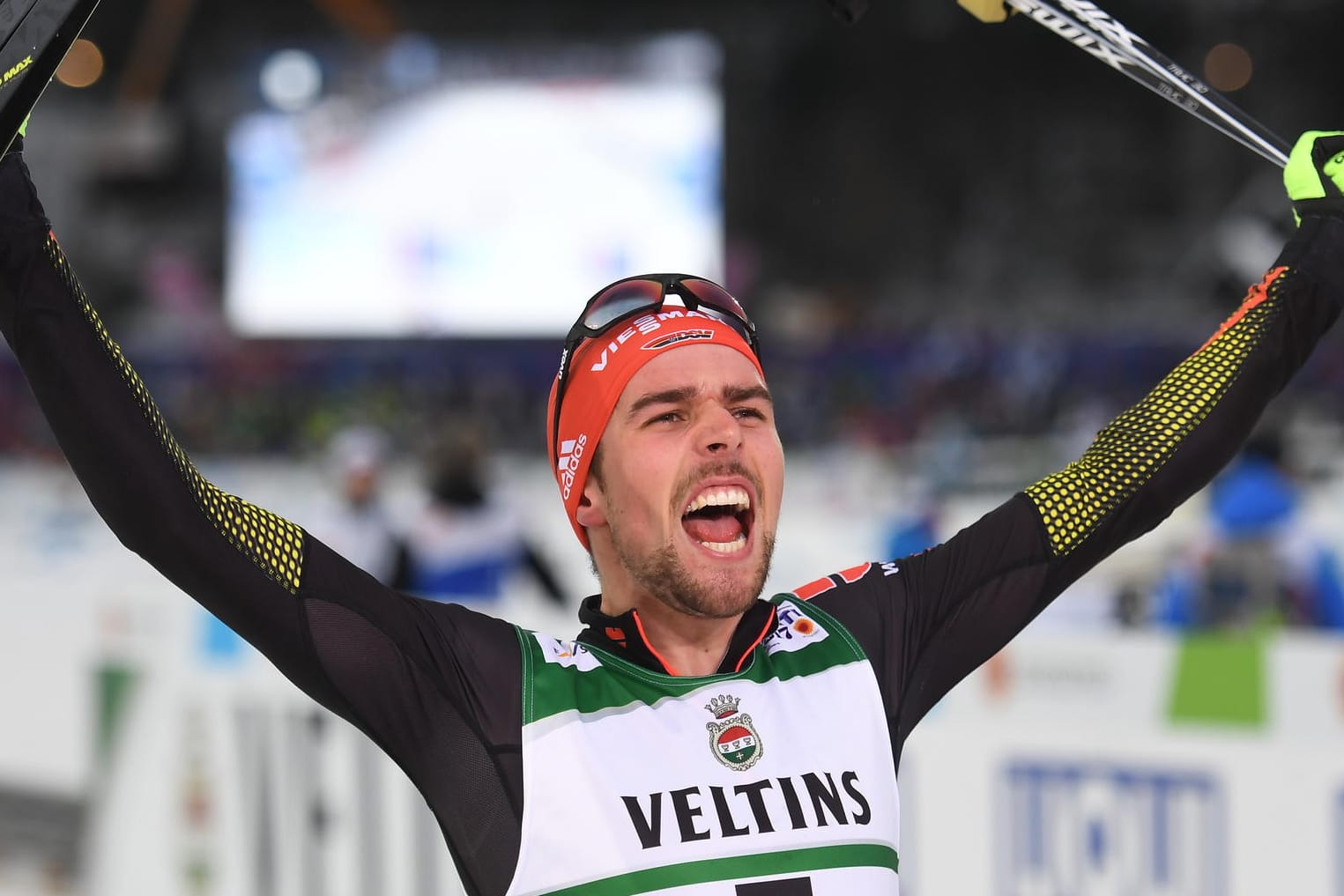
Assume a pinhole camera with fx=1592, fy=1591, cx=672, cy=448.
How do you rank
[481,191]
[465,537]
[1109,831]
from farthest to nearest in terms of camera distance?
[481,191], [465,537], [1109,831]

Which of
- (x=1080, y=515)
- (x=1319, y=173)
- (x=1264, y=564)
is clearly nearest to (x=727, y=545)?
(x=1080, y=515)

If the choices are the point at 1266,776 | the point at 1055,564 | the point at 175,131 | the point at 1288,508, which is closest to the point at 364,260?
the point at 175,131

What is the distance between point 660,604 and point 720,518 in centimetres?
15

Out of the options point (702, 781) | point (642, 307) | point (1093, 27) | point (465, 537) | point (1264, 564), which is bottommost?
point (702, 781)

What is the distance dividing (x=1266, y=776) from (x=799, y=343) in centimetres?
1995

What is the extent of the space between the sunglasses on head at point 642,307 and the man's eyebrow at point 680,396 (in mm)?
156

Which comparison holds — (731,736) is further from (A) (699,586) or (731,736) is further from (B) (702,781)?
(A) (699,586)

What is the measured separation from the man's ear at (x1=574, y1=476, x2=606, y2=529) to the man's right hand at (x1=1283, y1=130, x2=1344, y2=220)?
1299 mm

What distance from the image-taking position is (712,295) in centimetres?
246

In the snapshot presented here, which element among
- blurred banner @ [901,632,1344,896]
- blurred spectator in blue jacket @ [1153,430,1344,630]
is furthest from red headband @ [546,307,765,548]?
blurred spectator in blue jacket @ [1153,430,1344,630]

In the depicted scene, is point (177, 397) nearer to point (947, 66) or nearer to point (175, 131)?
point (175, 131)

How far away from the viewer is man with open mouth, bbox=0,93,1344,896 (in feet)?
6.49

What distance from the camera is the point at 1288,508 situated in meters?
6.27

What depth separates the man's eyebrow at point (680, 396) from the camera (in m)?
2.28
